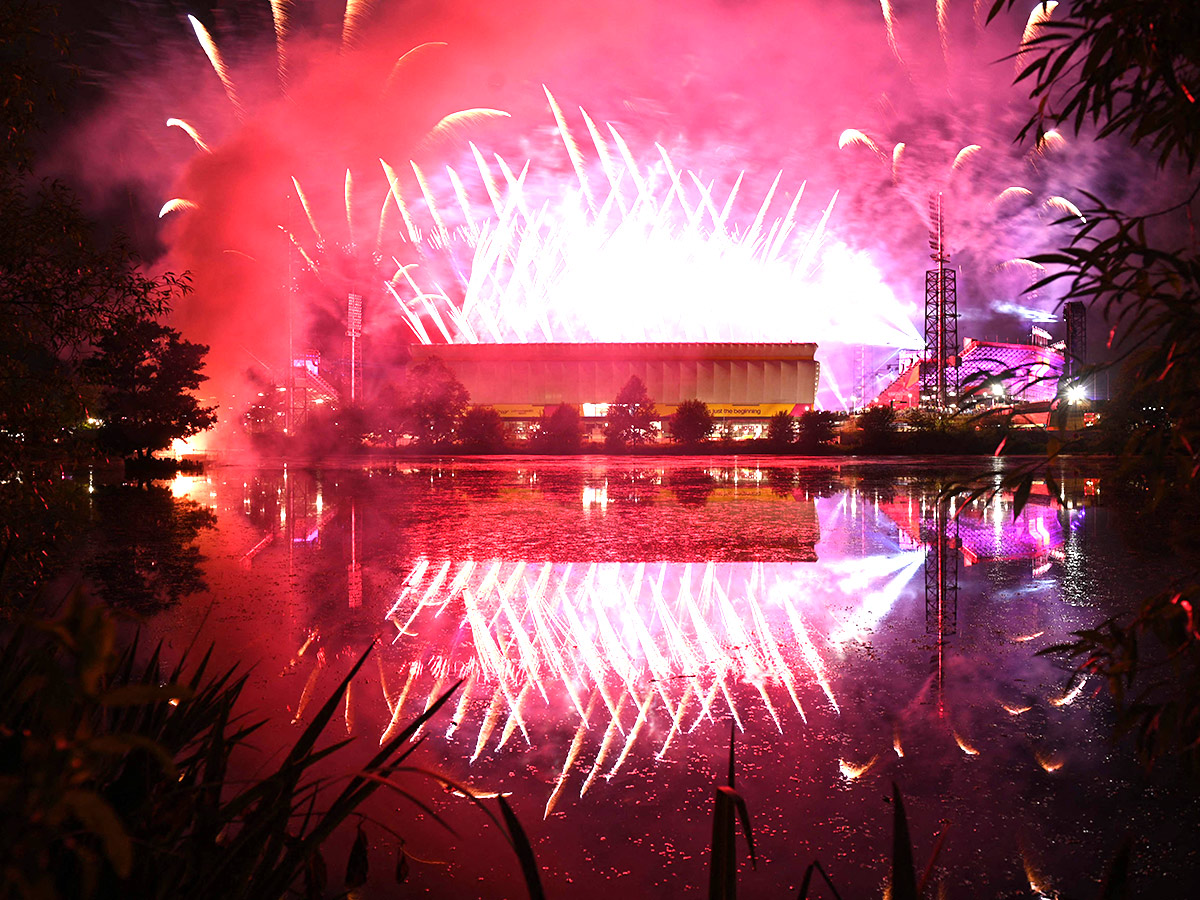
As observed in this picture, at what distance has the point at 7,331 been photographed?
618cm

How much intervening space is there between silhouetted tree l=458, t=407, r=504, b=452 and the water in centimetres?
3813

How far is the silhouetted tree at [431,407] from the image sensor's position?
182 ft

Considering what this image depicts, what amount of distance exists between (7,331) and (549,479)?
20.3 meters

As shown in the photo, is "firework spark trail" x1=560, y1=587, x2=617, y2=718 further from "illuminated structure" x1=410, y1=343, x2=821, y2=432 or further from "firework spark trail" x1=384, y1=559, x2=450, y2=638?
"illuminated structure" x1=410, y1=343, x2=821, y2=432

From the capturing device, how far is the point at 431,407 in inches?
2163

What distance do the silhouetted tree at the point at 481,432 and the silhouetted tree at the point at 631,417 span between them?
794 centimetres

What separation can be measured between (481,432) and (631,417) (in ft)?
36.1

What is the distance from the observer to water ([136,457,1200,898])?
344 cm

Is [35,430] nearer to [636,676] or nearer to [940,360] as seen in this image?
[636,676]

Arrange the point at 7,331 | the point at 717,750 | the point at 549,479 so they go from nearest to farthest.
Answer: the point at 717,750 < the point at 7,331 < the point at 549,479

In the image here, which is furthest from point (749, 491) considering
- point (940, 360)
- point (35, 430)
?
point (940, 360)

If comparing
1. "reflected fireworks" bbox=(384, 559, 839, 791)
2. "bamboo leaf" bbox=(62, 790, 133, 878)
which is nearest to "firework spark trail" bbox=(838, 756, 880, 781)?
"reflected fireworks" bbox=(384, 559, 839, 791)

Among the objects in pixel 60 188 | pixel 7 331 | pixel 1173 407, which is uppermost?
pixel 60 188

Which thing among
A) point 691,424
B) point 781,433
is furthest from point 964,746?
point 781,433
